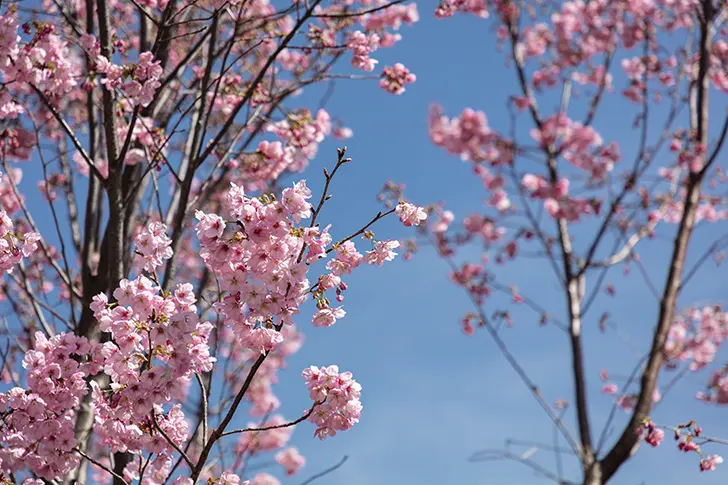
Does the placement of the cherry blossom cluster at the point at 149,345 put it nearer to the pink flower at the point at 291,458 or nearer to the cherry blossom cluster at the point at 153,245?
the cherry blossom cluster at the point at 153,245

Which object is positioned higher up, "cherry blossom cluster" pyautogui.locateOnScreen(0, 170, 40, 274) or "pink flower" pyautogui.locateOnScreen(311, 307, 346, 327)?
"cherry blossom cluster" pyautogui.locateOnScreen(0, 170, 40, 274)

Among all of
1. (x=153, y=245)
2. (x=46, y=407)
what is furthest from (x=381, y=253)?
(x=46, y=407)

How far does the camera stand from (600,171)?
7.02 m

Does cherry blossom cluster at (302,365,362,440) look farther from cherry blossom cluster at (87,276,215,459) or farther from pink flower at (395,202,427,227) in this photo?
pink flower at (395,202,427,227)

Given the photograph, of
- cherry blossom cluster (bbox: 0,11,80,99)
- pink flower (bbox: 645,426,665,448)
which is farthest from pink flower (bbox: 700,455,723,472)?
cherry blossom cluster (bbox: 0,11,80,99)

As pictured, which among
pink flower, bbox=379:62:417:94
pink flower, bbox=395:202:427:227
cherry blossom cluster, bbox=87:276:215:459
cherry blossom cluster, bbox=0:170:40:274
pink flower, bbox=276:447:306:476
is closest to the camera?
cherry blossom cluster, bbox=87:276:215:459

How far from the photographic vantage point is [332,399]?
2.55m

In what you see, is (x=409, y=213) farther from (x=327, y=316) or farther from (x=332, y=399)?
(x=332, y=399)

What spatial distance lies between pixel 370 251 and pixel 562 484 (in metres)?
3.43

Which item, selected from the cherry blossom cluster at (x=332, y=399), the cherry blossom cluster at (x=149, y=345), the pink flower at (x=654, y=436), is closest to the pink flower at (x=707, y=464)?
the pink flower at (x=654, y=436)

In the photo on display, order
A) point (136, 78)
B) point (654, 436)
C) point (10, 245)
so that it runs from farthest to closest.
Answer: point (654, 436), point (136, 78), point (10, 245)

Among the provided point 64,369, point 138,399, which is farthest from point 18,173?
point 138,399

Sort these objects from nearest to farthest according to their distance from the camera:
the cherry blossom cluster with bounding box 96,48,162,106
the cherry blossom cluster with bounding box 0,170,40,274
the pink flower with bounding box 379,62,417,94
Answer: the cherry blossom cluster with bounding box 0,170,40,274, the cherry blossom cluster with bounding box 96,48,162,106, the pink flower with bounding box 379,62,417,94

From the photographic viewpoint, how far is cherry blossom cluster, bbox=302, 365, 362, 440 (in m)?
2.55
